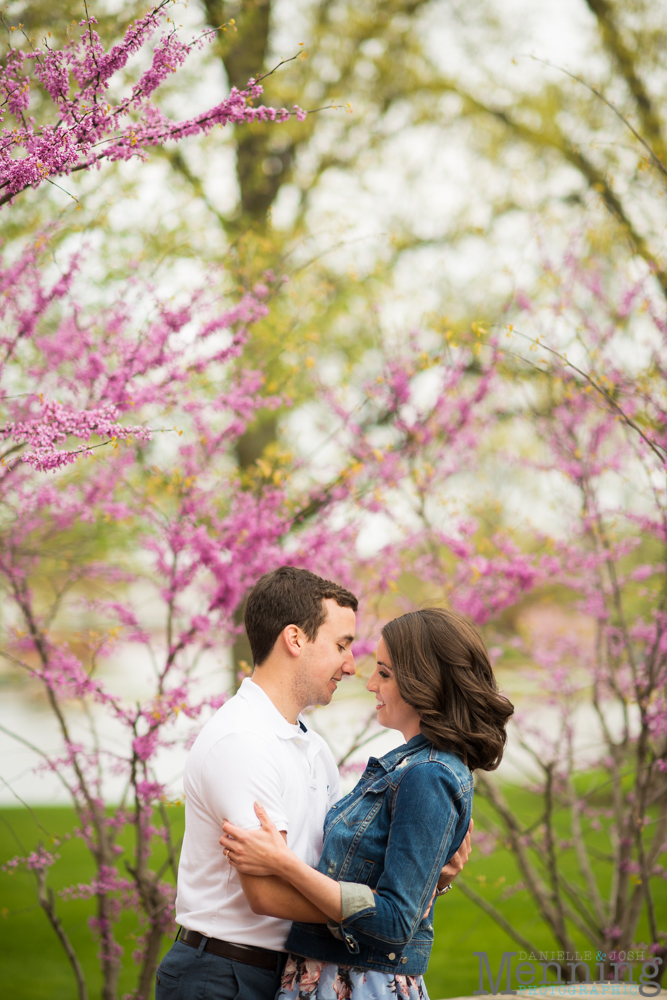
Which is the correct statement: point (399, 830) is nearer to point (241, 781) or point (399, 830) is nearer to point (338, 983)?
point (241, 781)

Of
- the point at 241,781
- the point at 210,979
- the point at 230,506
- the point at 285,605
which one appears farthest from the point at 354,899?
the point at 230,506

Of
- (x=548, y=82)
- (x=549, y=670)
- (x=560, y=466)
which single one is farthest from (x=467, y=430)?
(x=548, y=82)

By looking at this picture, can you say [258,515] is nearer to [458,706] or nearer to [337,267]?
[458,706]

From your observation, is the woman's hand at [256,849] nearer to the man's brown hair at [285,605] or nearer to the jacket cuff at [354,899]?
the jacket cuff at [354,899]

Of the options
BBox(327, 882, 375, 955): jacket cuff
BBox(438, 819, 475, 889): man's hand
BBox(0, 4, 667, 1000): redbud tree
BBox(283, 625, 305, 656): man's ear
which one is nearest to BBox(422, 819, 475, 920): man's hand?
BBox(438, 819, 475, 889): man's hand

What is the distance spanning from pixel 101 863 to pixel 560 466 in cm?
324

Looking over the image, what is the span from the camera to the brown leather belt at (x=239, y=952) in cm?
189

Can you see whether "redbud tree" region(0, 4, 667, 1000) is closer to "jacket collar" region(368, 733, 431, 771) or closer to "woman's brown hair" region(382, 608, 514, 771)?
"woman's brown hair" region(382, 608, 514, 771)

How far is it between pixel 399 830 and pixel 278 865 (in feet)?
0.92

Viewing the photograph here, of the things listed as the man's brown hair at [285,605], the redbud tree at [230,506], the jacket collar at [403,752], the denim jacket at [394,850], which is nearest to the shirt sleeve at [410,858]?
the denim jacket at [394,850]

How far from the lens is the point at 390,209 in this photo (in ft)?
27.0

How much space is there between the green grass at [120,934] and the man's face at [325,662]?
2700 mm

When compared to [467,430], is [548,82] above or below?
above

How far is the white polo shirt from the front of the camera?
5.97 ft
